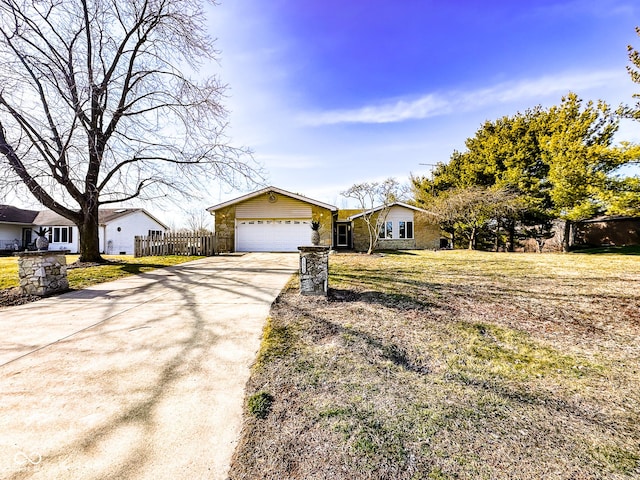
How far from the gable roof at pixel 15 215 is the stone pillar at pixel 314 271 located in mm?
28004

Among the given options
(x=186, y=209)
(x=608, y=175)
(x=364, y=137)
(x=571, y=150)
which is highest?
(x=364, y=137)

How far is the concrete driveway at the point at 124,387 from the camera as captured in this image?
6.13ft

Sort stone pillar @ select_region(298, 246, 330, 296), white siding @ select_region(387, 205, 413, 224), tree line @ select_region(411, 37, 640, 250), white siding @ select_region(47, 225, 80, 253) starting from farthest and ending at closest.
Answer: white siding @ select_region(47, 225, 80, 253), white siding @ select_region(387, 205, 413, 224), tree line @ select_region(411, 37, 640, 250), stone pillar @ select_region(298, 246, 330, 296)

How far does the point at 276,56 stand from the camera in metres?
9.44

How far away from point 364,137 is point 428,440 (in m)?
16.2

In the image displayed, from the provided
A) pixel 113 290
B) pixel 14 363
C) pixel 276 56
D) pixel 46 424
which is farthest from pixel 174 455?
pixel 276 56

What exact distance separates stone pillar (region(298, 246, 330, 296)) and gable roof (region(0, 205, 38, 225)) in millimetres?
28004

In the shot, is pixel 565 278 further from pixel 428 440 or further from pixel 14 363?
pixel 14 363

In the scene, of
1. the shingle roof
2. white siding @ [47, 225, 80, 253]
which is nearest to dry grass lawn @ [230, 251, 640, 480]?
white siding @ [47, 225, 80, 253]

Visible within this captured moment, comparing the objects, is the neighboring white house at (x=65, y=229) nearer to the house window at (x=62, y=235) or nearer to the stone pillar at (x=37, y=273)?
the house window at (x=62, y=235)

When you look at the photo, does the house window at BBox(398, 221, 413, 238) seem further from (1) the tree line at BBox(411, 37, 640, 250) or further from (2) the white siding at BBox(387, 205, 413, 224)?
(1) the tree line at BBox(411, 37, 640, 250)

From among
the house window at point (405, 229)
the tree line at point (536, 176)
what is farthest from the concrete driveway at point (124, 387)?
the house window at point (405, 229)

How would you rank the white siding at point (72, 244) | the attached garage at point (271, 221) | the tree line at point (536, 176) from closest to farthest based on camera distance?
the tree line at point (536, 176) → the attached garage at point (271, 221) → the white siding at point (72, 244)

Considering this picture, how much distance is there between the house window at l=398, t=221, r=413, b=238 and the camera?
810 inches
